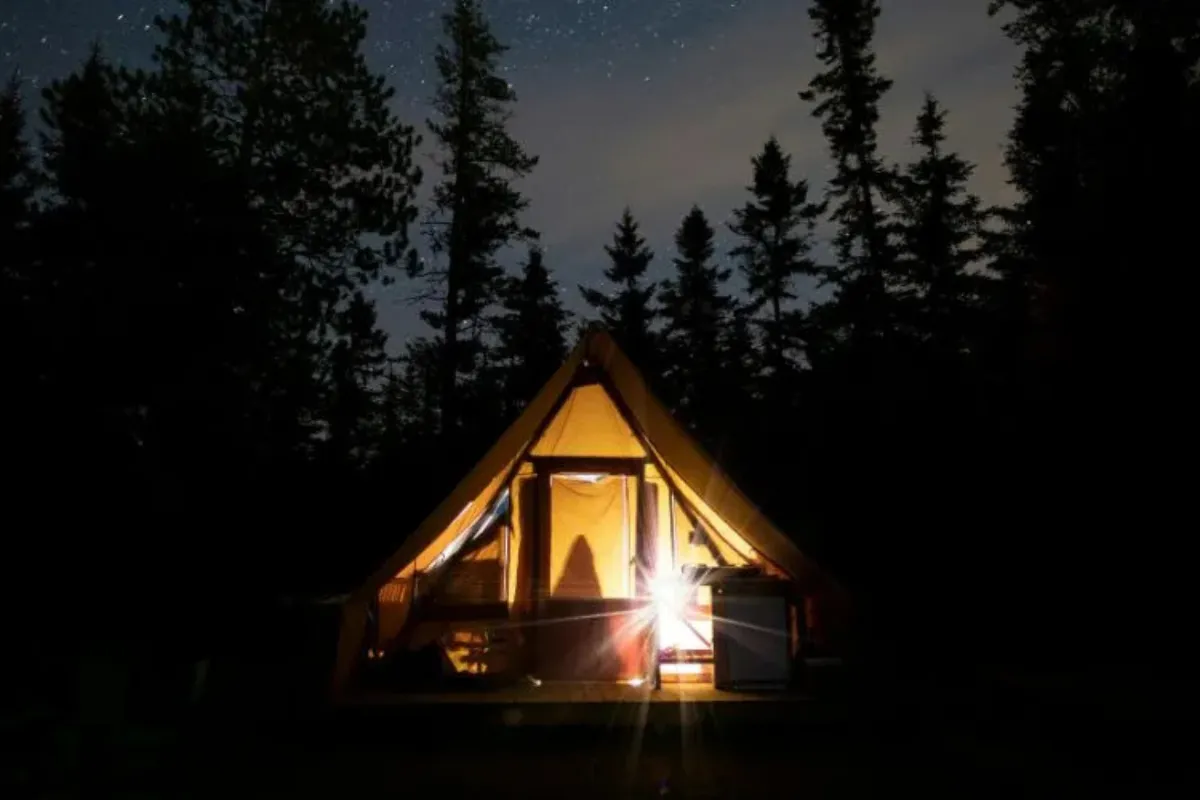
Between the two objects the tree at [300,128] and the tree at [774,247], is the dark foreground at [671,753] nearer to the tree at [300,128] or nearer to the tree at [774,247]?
the tree at [300,128]

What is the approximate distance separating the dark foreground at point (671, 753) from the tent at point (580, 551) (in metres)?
0.81

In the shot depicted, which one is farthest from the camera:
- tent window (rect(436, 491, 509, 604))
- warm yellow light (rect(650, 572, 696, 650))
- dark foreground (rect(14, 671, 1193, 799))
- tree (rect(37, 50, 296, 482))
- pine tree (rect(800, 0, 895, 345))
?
pine tree (rect(800, 0, 895, 345))

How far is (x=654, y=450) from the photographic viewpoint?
6.81 meters

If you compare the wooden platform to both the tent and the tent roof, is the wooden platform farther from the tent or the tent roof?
the tent roof

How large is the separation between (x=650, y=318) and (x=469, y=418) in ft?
24.2

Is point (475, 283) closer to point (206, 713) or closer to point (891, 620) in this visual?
point (891, 620)

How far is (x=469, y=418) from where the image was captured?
24.7 meters

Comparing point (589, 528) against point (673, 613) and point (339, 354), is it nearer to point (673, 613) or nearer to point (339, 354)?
point (673, 613)

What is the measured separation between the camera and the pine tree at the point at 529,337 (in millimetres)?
25234

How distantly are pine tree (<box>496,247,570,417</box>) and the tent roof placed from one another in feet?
60.2

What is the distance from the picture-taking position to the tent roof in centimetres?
589

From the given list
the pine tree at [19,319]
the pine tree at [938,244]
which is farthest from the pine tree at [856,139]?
the pine tree at [19,319]

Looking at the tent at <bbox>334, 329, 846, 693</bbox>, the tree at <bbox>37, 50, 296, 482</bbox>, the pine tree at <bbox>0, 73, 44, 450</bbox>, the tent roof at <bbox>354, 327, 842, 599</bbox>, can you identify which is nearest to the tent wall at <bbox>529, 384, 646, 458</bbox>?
the tent at <bbox>334, 329, 846, 693</bbox>

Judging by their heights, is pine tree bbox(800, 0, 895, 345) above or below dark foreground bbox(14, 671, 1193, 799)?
above
